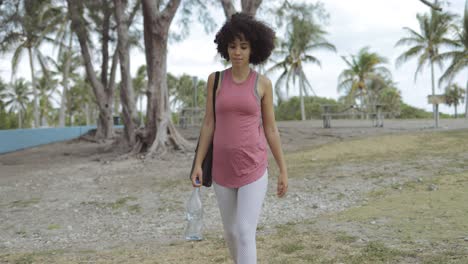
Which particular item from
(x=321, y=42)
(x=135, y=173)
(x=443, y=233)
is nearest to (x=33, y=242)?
(x=443, y=233)

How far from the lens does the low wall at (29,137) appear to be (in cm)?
1958

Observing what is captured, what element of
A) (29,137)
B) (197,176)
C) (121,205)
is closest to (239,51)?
(197,176)

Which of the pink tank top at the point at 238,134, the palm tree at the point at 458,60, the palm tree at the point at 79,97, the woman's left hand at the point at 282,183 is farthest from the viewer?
the palm tree at the point at 79,97

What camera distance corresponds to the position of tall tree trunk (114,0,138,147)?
47.9 feet

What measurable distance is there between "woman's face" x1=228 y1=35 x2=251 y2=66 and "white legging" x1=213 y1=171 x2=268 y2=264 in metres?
0.71

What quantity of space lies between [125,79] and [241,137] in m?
13.6

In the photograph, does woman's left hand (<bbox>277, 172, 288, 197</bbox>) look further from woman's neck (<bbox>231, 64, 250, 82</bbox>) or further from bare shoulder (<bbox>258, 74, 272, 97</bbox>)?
woman's neck (<bbox>231, 64, 250, 82</bbox>)

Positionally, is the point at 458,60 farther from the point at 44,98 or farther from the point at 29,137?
the point at 44,98

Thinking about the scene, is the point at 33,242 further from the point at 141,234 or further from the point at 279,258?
the point at 279,258

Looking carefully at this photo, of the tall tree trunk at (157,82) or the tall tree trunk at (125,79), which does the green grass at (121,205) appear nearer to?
the tall tree trunk at (157,82)

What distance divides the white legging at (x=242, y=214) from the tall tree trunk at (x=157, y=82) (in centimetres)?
1017

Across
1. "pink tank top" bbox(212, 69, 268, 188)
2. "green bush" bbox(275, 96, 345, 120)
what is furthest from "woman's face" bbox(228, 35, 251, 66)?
"green bush" bbox(275, 96, 345, 120)

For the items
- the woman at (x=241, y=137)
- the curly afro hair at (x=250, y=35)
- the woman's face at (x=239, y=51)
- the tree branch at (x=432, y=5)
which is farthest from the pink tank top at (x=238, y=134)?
the tree branch at (x=432, y=5)

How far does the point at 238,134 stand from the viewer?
269 centimetres
